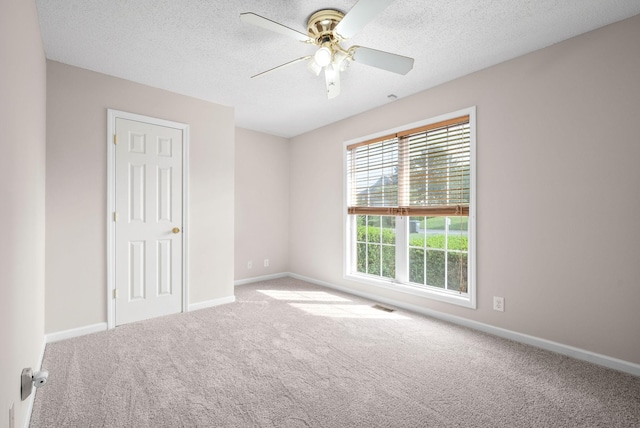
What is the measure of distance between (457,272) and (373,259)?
118cm

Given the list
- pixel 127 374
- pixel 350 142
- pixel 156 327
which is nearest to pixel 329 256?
pixel 350 142

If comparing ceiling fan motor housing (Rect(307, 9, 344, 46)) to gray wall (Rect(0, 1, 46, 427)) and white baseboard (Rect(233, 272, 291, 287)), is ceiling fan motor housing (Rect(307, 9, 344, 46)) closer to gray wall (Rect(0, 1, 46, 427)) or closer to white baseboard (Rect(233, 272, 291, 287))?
gray wall (Rect(0, 1, 46, 427))

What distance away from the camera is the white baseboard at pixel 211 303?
3562 millimetres

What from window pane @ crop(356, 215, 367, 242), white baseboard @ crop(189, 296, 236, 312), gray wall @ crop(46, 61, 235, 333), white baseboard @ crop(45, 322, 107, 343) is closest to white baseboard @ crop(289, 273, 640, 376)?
window pane @ crop(356, 215, 367, 242)

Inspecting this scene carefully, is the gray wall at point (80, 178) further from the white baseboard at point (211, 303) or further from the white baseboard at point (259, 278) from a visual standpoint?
the white baseboard at point (259, 278)

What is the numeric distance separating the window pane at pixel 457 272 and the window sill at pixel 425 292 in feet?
0.25

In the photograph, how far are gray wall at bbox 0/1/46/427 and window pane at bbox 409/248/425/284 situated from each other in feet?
11.0

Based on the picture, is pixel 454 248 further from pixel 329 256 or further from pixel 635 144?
pixel 329 256

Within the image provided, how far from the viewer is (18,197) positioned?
4.97 ft

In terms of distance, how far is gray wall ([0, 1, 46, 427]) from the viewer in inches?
48.0

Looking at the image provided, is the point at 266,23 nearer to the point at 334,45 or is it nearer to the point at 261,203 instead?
the point at 334,45

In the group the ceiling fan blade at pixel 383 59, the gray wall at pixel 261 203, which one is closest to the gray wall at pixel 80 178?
the gray wall at pixel 261 203

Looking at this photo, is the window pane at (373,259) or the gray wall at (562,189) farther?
the window pane at (373,259)

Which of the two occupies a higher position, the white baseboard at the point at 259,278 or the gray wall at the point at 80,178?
the gray wall at the point at 80,178
